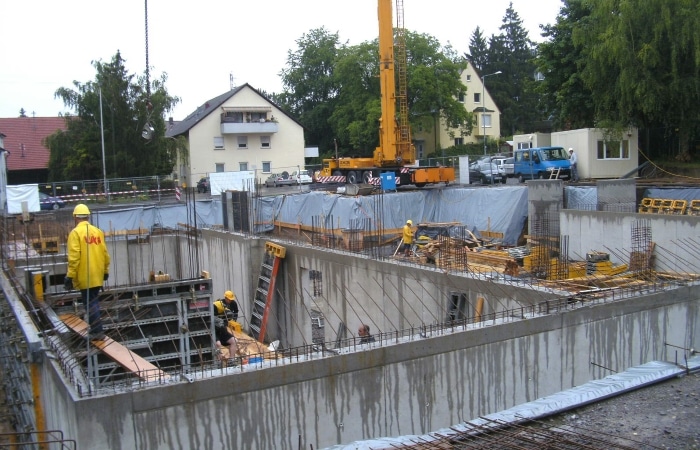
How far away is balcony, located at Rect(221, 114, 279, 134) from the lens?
45.3 metres

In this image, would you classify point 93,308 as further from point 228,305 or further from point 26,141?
point 26,141

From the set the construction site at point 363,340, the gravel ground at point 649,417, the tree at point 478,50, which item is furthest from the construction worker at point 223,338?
the tree at point 478,50

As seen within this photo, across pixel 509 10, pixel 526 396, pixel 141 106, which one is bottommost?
pixel 526 396

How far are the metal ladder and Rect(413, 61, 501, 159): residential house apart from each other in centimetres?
3400

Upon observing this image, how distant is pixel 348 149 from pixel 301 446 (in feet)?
158

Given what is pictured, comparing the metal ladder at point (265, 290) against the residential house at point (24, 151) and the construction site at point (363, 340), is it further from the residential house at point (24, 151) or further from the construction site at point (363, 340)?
the residential house at point (24, 151)

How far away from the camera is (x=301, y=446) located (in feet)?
22.6

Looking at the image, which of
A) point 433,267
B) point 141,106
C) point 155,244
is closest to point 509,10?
point 141,106

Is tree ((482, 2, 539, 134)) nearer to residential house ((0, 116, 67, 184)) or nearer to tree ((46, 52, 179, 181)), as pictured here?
tree ((46, 52, 179, 181))

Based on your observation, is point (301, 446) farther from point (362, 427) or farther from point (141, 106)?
Result: point (141, 106)

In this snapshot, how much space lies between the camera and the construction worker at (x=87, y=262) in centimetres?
789

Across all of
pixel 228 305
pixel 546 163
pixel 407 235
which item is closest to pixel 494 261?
pixel 407 235

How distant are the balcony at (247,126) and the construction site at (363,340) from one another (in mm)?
25558

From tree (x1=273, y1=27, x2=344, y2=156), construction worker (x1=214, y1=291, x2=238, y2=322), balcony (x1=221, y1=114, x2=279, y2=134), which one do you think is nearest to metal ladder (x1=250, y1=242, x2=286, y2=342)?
construction worker (x1=214, y1=291, x2=238, y2=322)
